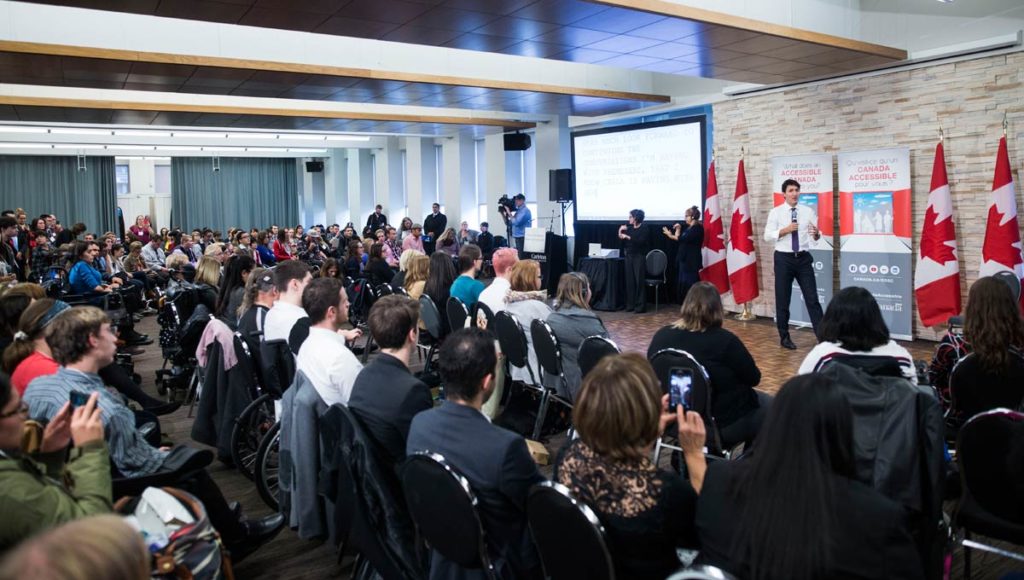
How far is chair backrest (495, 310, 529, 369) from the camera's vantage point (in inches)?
179

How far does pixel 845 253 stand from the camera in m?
8.10

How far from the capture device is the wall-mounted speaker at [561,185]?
40.9 ft

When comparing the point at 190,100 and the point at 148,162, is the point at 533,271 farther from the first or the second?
the point at 148,162

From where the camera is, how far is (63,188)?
20172 mm

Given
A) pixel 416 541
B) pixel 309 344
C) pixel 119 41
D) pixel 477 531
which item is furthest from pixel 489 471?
pixel 119 41

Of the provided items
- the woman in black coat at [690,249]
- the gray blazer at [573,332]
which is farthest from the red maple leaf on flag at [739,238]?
the gray blazer at [573,332]

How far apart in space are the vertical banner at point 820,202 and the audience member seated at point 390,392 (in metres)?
6.56

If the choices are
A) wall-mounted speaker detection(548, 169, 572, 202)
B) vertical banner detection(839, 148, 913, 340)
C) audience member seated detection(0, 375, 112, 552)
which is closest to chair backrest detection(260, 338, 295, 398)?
audience member seated detection(0, 375, 112, 552)

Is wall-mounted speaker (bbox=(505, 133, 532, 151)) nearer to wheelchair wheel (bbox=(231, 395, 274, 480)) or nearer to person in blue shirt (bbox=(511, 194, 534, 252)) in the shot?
person in blue shirt (bbox=(511, 194, 534, 252))

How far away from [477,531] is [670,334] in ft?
5.80

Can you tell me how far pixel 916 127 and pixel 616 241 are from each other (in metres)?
5.05

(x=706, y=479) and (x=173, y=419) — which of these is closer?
(x=706, y=479)

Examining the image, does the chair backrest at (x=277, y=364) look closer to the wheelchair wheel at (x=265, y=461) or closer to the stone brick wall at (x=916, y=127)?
the wheelchair wheel at (x=265, y=461)

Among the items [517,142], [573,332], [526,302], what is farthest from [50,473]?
[517,142]
